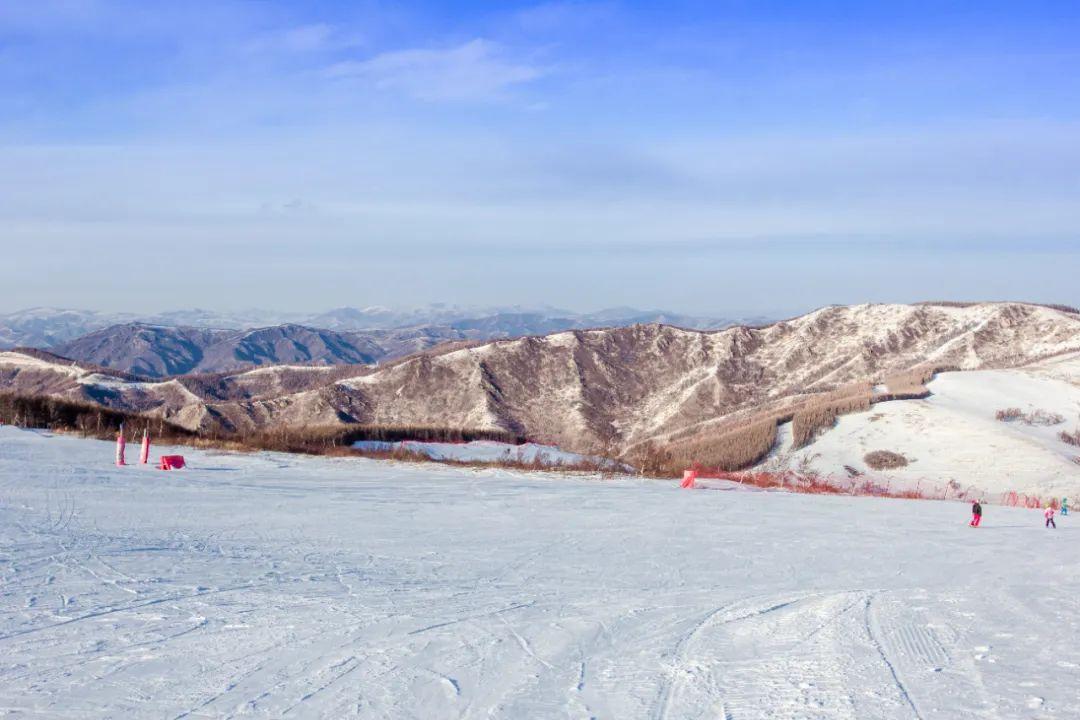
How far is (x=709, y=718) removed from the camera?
5613mm

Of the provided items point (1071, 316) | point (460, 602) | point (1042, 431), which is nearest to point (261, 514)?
point (460, 602)

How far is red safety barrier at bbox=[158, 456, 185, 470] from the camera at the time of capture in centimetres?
1722

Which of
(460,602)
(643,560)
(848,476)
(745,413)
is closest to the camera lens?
(460,602)

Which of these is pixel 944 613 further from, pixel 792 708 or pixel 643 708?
pixel 643 708

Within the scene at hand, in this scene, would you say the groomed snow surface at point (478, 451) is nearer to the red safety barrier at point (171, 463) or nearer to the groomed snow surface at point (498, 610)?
the red safety barrier at point (171, 463)

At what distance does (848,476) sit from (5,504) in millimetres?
32196

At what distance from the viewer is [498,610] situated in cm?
837

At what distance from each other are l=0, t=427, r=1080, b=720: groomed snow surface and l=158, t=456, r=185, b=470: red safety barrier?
5.07 ft

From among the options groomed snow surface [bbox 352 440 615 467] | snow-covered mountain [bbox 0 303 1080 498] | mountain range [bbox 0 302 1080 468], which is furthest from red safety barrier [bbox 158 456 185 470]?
mountain range [bbox 0 302 1080 468]

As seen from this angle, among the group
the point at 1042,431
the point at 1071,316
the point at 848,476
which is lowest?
the point at 848,476


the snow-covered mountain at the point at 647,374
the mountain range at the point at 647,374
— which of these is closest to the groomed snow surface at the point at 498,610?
the snow-covered mountain at the point at 647,374

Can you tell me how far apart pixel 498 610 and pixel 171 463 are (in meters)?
11.4

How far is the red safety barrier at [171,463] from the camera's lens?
1722cm

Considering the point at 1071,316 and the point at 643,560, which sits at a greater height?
the point at 1071,316
